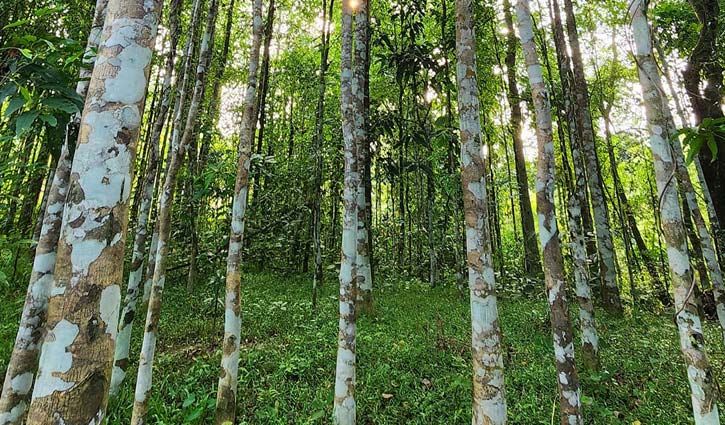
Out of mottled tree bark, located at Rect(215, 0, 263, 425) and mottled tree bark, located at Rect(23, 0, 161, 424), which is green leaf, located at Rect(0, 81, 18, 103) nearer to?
mottled tree bark, located at Rect(23, 0, 161, 424)

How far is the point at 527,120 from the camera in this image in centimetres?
1165

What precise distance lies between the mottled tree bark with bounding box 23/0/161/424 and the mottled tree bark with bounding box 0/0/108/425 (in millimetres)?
733

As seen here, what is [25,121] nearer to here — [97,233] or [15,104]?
[15,104]

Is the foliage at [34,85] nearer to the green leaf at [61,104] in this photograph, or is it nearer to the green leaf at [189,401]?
the green leaf at [61,104]

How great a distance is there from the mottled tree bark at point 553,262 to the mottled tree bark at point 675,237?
660 millimetres

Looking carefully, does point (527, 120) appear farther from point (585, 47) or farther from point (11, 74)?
point (11, 74)

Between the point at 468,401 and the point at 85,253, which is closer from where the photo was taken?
the point at 85,253

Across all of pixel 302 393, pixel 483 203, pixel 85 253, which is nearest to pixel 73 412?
pixel 85 253

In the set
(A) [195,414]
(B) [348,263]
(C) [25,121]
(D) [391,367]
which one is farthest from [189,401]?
(C) [25,121]

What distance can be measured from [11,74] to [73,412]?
160 cm

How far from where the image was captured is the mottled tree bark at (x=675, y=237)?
243 cm

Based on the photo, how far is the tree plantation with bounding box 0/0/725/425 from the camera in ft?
4.70

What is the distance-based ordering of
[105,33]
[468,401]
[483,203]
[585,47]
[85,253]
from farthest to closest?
[585,47] → [468,401] → [483,203] → [105,33] → [85,253]

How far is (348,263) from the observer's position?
12.4 ft
